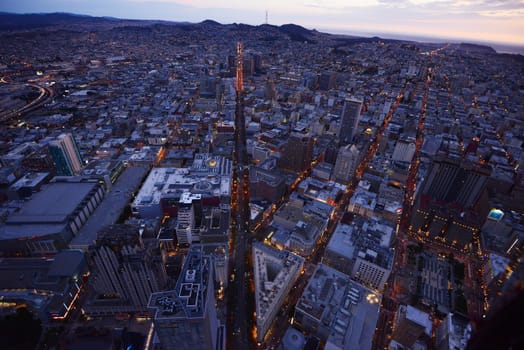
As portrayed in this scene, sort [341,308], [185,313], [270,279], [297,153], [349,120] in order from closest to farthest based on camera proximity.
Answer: [185,313] < [341,308] < [270,279] < [297,153] < [349,120]

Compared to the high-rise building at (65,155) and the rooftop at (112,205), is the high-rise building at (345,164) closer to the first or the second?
the rooftop at (112,205)

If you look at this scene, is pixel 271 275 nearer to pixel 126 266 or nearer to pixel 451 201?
pixel 126 266

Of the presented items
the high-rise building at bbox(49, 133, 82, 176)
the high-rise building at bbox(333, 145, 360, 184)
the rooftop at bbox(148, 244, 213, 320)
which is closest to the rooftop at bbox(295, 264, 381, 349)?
the rooftop at bbox(148, 244, 213, 320)

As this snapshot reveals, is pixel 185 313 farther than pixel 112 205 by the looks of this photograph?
No

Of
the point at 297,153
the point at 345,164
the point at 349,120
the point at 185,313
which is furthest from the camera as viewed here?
the point at 349,120

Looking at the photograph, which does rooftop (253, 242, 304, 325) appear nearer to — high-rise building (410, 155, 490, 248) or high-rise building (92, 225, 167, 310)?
high-rise building (92, 225, 167, 310)

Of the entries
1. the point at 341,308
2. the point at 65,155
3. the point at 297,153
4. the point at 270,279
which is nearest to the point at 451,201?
the point at 297,153
